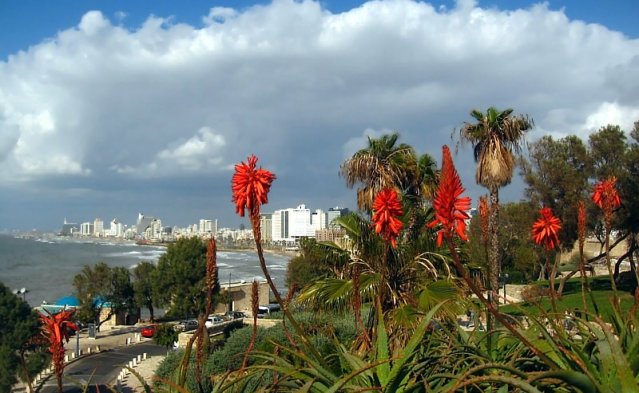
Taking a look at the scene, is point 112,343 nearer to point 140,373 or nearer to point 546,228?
point 140,373

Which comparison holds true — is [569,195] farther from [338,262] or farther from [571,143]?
[338,262]

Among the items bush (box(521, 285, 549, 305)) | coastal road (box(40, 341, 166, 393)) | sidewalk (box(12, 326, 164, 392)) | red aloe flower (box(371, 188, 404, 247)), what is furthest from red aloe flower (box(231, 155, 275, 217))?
sidewalk (box(12, 326, 164, 392))

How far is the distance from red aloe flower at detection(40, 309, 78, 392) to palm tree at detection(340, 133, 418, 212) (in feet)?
30.7

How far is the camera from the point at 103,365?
2689 centimetres

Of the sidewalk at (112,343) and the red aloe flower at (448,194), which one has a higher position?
the red aloe flower at (448,194)

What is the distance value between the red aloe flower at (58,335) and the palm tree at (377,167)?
30.7ft

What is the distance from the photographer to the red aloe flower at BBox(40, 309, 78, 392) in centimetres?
239

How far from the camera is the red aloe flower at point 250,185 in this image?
3488 millimetres

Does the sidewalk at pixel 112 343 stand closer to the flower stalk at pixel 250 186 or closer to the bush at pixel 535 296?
the bush at pixel 535 296

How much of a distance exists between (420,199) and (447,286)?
6641 millimetres

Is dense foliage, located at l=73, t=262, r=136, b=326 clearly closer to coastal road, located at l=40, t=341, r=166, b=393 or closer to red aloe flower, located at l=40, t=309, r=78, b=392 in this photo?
coastal road, located at l=40, t=341, r=166, b=393

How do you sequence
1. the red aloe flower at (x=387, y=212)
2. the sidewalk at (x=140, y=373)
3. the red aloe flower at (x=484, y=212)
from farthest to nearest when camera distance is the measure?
1. the sidewalk at (x=140, y=373)
2. the red aloe flower at (x=387, y=212)
3. the red aloe flower at (x=484, y=212)

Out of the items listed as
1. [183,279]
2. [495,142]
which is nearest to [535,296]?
[495,142]

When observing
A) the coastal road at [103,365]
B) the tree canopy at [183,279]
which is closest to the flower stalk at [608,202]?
the coastal road at [103,365]
